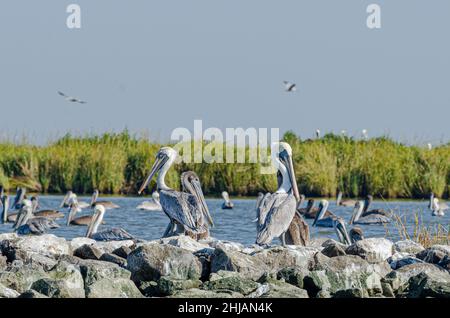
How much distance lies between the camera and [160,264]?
958cm

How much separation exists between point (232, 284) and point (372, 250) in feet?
7.66

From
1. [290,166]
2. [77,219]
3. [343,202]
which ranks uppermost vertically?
[290,166]

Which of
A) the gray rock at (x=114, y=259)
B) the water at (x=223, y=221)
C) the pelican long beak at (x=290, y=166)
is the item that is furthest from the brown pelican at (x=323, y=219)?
the gray rock at (x=114, y=259)

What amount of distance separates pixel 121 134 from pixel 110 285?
2284 cm

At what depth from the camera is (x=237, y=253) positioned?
32.4 feet

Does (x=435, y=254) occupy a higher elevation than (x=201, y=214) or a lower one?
lower

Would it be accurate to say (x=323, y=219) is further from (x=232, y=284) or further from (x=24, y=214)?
(x=232, y=284)

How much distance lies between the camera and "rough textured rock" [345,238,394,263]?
1077 centimetres

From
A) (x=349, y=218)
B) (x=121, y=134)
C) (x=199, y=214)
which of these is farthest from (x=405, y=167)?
(x=199, y=214)

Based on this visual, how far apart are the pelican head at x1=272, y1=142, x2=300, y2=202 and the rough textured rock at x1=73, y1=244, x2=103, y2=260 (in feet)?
8.58

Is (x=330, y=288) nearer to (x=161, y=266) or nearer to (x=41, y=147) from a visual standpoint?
(x=161, y=266)

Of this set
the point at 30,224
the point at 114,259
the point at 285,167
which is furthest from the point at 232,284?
the point at 30,224

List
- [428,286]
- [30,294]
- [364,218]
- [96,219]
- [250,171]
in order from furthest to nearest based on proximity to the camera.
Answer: [250,171], [364,218], [96,219], [428,286], [30,294]

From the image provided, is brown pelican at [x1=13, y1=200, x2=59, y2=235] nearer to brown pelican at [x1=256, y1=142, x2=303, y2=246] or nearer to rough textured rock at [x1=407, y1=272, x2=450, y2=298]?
brown pelican at [x1=256, y1=142, x2=303, y2=246]
